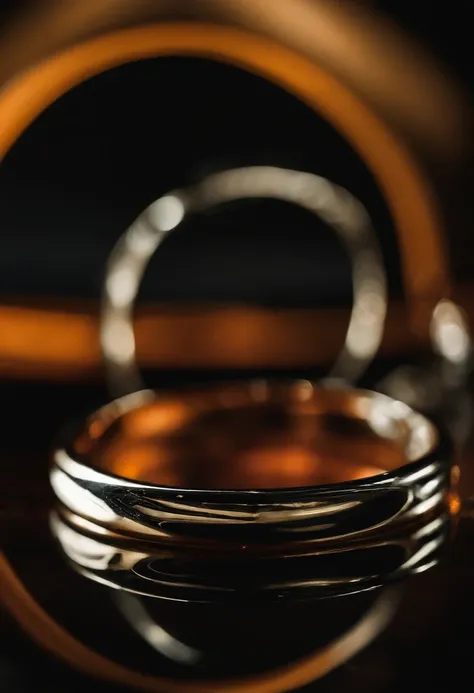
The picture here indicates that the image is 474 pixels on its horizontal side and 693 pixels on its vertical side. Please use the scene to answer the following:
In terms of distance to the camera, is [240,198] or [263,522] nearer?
[263,522]

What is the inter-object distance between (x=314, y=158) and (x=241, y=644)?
508 millimetres

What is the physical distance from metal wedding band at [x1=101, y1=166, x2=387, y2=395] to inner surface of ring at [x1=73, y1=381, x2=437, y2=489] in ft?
0.47

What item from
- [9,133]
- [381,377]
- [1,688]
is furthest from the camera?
[381,377]

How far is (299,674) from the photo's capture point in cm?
28

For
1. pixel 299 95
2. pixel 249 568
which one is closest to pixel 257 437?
pixel 249 568

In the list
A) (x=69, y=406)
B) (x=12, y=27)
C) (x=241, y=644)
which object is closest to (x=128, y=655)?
(x=241, y=644)

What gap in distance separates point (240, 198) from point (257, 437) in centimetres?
23

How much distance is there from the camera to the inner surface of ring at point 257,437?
45cm

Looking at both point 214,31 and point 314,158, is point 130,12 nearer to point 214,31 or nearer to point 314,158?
point 214,31

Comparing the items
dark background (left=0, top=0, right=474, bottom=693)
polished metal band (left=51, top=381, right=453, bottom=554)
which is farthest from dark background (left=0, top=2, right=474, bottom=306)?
polished metal band (left=51, top=381, right=453, bottom=554)

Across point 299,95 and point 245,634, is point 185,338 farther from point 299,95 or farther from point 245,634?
point 245,634

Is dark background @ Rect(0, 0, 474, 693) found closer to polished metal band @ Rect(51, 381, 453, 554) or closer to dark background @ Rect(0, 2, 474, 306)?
dark background @ Rect(0, 2, 474, 306)

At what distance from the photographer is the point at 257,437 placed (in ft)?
1.61

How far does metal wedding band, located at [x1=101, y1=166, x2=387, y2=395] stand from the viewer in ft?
2.07
